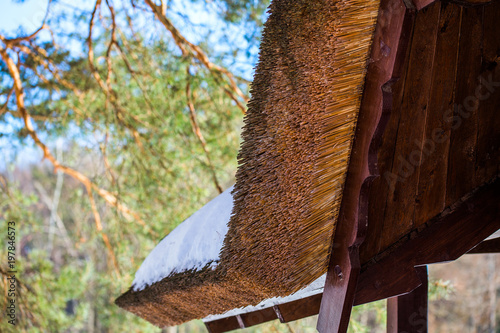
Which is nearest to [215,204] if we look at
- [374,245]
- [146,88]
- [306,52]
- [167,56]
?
[374,245]

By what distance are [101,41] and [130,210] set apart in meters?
2.34

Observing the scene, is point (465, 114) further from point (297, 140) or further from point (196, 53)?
point (196, 53)

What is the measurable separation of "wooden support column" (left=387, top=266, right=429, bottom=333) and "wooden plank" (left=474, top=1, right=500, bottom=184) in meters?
0.66

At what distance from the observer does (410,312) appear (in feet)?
7.55

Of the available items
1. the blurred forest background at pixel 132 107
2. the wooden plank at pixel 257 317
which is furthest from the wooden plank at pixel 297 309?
the blurred forest background at pixel 132 107

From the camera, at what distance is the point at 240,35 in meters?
5.53

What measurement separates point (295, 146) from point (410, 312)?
117 cm

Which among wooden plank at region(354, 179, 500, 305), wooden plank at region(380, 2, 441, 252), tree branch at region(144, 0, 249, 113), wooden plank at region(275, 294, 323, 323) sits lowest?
wooden plank at region(275, 294, 323, 323)

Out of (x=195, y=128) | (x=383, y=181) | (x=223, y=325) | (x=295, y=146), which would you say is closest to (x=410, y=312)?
(x=383, y=181)

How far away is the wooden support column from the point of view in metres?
2.29

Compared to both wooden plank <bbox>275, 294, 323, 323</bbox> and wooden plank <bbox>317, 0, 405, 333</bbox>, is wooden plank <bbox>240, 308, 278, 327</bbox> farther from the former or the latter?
wooden plank <bbox>317, 0, 405, 333</bbox>

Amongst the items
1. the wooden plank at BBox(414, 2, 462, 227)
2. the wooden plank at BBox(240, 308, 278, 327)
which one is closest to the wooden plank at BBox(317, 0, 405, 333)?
the wooden plank at BBox(414, 2, 462, 227)

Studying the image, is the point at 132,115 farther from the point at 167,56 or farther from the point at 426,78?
the point at 426,78

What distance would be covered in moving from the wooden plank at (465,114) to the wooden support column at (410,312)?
24.5 inches
